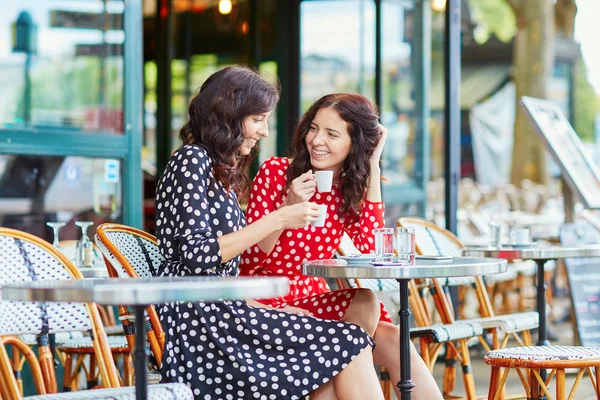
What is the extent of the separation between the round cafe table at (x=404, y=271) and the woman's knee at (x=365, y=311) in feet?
0.29

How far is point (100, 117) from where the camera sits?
210 inches

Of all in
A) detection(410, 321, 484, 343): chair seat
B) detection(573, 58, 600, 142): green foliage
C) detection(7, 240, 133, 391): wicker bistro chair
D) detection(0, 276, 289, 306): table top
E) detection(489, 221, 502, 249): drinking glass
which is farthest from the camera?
detection(573, 58, 600, 142): green foliage

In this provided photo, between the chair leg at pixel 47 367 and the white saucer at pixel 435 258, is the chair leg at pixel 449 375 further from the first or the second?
the chair leg at pixel 47 367

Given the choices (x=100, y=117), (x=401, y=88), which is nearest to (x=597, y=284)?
(x=401, y=88)

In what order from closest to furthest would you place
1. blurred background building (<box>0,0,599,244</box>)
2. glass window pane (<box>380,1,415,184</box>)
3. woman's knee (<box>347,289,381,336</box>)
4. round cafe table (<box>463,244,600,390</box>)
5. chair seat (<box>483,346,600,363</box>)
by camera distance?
1. woman's knee (<box>347,289,381,336</box>)
2. chair seat (<box>483,346,600,363</box>)
3. round cafe table (<box>463,244,600,390</box>)
4. blurred background building (<box>0,0,599,244</box>)
5. glass window pane (<box>380,1,415,184</box>)

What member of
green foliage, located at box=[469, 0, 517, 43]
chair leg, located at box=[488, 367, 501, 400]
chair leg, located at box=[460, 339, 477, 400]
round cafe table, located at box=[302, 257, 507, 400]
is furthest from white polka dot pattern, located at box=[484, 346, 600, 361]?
green foliage, located at box=[469, 0, 517, 43]

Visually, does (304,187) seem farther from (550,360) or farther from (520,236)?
(520,236)

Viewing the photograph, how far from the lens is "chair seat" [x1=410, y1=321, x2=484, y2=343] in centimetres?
411

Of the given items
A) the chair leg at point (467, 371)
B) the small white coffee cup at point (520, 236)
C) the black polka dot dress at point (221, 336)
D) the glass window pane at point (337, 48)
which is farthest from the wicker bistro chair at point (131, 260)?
the glass window pane at point (337, 48)

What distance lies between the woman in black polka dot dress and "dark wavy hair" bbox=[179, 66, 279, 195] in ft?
0.19

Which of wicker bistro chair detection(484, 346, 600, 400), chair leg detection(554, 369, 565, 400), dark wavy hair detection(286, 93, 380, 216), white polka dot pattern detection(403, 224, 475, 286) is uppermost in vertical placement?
dark wavy hair detection(286, 93, 380, 216)

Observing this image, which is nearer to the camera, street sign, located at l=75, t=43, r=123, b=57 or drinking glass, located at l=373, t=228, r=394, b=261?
drinking glass, located at l=373, t=228, r=394, b=261

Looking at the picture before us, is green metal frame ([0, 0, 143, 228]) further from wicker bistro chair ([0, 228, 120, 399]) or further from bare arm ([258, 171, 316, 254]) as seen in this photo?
wicker bistro chair ([0, 228, 120, 399])

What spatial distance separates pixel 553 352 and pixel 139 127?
2777mm
